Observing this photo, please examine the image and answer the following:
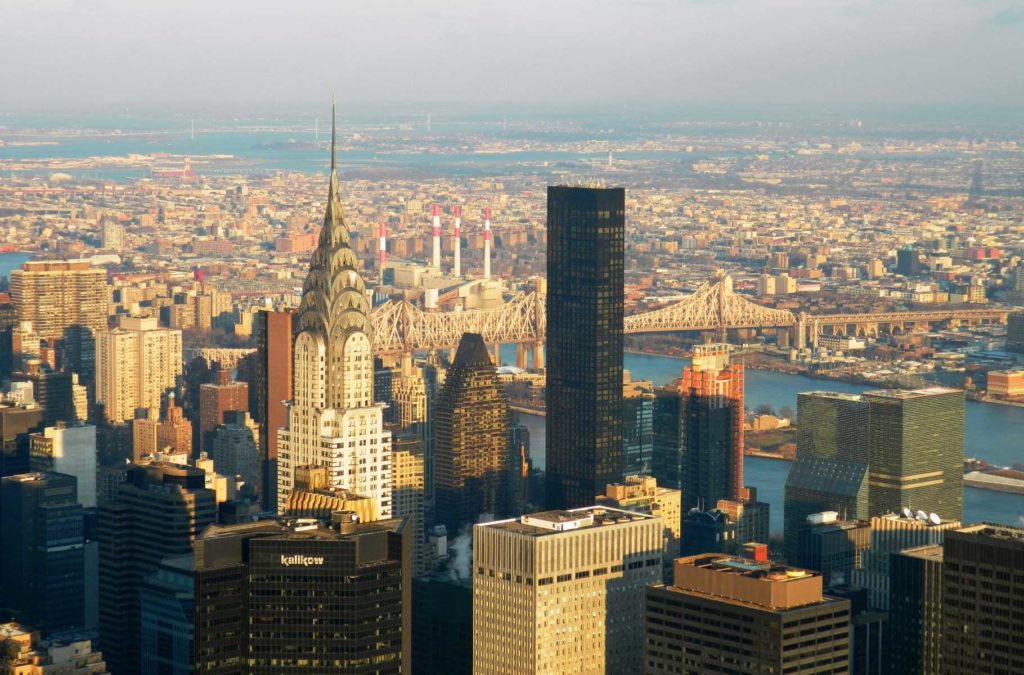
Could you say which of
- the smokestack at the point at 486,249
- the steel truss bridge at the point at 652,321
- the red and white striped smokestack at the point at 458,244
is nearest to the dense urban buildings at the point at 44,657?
the steel truss bridge at the point at 652,321

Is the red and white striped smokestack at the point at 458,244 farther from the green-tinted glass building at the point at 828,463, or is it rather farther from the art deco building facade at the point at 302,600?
the art deco building facade at the point at 302,600

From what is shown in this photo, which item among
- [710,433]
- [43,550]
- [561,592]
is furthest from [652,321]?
[561,592]

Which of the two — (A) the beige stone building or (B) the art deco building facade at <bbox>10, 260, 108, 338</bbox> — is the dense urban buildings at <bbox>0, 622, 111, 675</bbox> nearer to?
(A) the beige stone building

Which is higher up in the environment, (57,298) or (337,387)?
(337,387)

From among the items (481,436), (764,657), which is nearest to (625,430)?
(481,436)

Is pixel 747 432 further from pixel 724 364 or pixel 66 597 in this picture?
pixel 66 597

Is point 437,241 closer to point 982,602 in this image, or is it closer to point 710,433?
point 710,433

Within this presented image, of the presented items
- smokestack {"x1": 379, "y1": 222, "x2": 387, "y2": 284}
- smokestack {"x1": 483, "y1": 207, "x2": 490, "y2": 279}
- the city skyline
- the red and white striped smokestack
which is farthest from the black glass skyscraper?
the red and white striped smokestack
